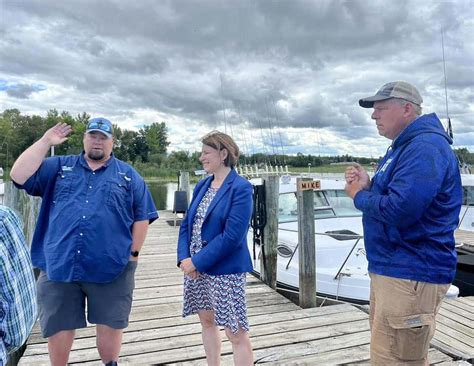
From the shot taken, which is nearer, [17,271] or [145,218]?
[17,271]

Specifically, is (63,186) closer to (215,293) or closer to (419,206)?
(215,293)

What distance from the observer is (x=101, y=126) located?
242cm

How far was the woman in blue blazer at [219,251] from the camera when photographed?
2328mm

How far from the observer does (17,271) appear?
1.28m

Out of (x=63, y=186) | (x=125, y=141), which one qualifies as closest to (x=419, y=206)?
(x=63, y=186)

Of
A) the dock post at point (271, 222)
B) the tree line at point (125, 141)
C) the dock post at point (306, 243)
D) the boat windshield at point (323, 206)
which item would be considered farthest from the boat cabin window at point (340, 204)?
the tree line at point (125, 141)

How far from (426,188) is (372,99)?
524 millimetres

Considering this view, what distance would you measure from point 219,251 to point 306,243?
6.36 feet

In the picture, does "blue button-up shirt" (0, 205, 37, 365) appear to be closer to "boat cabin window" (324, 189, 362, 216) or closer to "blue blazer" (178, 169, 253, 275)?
"blue blazer" (178, 169, 253, 275)

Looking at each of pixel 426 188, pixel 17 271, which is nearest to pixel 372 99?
pixel 426 188

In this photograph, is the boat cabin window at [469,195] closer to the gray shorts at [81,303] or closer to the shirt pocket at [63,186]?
the gray shorts at [81,303]

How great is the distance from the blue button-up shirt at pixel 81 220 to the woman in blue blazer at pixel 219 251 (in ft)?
1.34

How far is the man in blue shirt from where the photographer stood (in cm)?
229

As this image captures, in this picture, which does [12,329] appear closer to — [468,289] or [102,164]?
[102,164]
